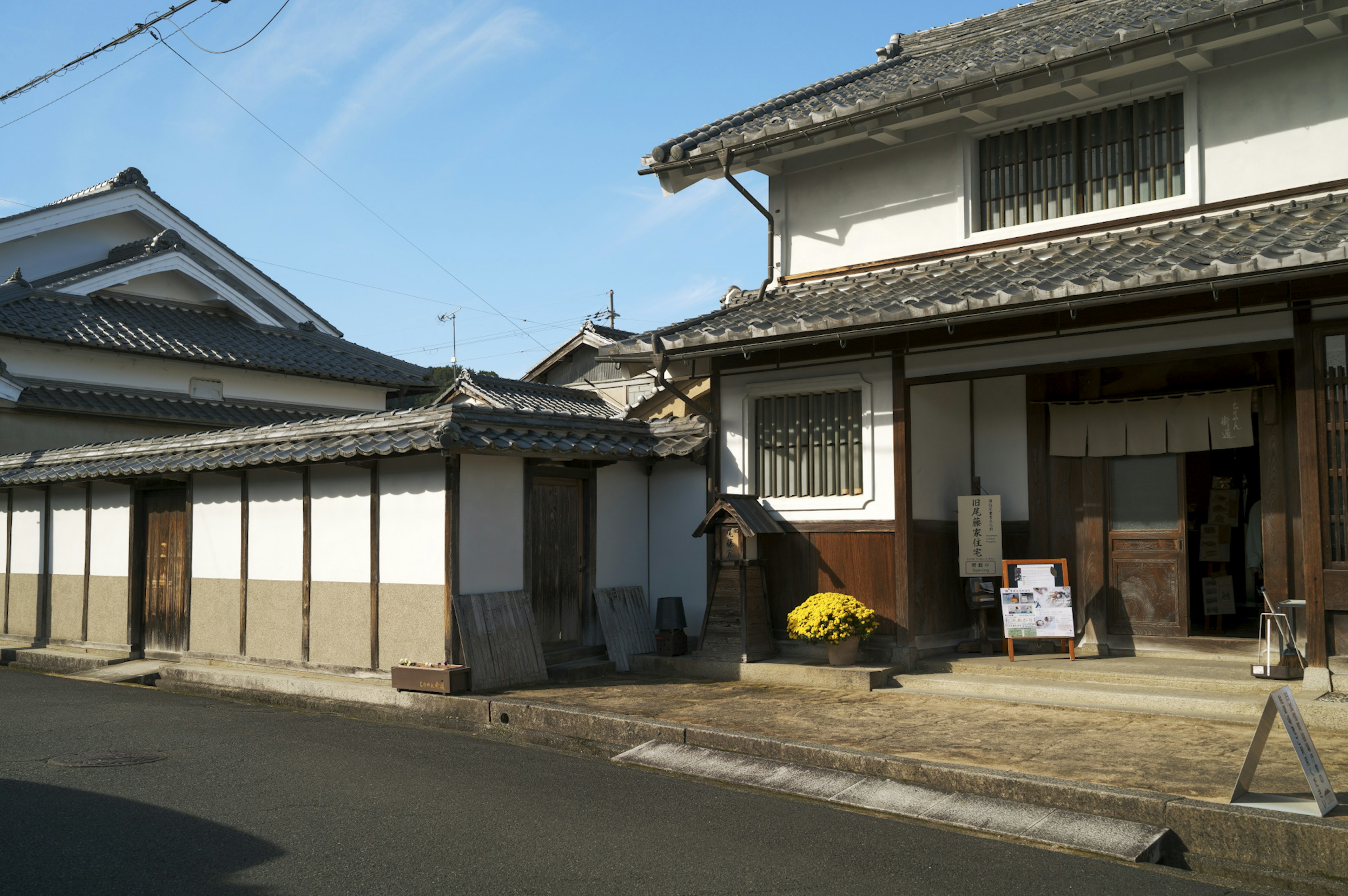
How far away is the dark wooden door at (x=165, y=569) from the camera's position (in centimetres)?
1383

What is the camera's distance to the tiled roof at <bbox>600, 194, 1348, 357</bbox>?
8.16 m

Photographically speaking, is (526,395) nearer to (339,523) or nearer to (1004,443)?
(339,523)

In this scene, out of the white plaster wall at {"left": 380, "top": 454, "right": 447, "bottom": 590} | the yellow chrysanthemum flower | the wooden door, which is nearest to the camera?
the yellow chrysanthemum flower

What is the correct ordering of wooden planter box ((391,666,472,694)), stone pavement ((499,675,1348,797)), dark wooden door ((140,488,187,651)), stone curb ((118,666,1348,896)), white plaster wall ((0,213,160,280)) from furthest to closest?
white plaster wall ((0,213,160,280)) → dark wooden door ((140,488,187,651)) → wooden planter box ((391,666,472,694)) → stone pavement ((499,675,1348,797)) → stone curb ((118,666,1348,896))

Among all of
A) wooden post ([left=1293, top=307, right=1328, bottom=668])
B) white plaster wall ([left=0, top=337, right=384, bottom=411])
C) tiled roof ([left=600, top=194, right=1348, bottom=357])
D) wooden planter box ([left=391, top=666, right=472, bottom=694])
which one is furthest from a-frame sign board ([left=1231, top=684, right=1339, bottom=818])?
white plaster wall ([left=0, top=337, right=384, bottom=411])

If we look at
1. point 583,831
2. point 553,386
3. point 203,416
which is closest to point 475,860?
point 583,831

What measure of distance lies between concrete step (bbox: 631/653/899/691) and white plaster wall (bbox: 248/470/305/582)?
440 centimetres

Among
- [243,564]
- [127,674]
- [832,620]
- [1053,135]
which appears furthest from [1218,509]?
[127,674]

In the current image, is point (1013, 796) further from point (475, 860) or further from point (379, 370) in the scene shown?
point (379, 370)

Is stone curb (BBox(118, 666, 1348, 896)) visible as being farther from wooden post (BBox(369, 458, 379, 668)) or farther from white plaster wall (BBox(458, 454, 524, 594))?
white plaster wall (BBox(458, 454, 524, 594))

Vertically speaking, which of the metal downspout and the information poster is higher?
the metal downspout

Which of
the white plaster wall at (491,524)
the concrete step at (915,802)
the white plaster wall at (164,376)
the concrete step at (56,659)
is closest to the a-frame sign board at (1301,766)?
the concrete step at (915,802)

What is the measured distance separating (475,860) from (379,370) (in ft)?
63.0

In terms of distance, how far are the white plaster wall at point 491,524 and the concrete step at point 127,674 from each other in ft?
15.8
